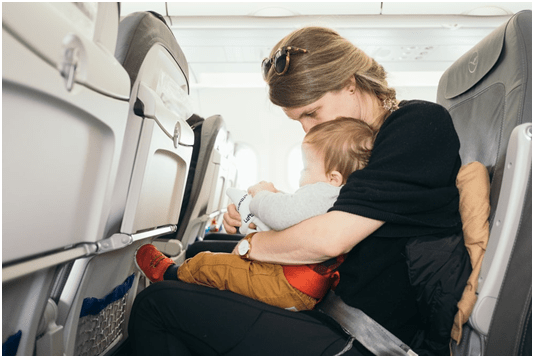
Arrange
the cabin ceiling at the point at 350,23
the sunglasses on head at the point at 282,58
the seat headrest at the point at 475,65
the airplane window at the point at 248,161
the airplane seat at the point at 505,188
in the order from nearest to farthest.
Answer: the airplane seat at the point at 505,188, the seat headrest at the point at 475,65, the sunglasses on head at the point at 282,58, the cabin ceiling at the point at 350,23, the airplane window at the point at 248,161

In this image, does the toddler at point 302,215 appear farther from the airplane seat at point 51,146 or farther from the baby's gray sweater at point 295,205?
the airplane seat at point 51,146

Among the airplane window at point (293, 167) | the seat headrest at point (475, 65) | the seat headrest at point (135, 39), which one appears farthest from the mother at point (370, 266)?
the airplane window at point (293, 167)

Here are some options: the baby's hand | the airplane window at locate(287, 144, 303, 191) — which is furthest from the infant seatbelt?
the airplane window at locate(287, 144, 303, 191)

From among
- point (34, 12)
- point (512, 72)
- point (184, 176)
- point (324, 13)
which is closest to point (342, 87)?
point (512, 72)

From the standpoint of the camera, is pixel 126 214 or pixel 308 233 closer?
pixel 308 233

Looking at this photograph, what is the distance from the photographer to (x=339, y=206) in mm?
1088

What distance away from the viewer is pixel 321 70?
1.43m

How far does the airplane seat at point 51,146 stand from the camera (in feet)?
2.26

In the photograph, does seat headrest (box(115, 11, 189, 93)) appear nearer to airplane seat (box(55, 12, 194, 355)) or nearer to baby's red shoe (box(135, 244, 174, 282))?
airplane seat (box(55, 12, 194, 355))

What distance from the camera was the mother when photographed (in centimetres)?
107

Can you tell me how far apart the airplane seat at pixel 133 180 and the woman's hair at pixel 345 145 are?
1.75 ft

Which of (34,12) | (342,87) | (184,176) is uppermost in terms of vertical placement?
(342,87)

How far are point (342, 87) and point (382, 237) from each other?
0.60 metres

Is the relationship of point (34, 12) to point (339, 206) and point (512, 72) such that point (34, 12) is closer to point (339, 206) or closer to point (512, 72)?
point (339, 206)
